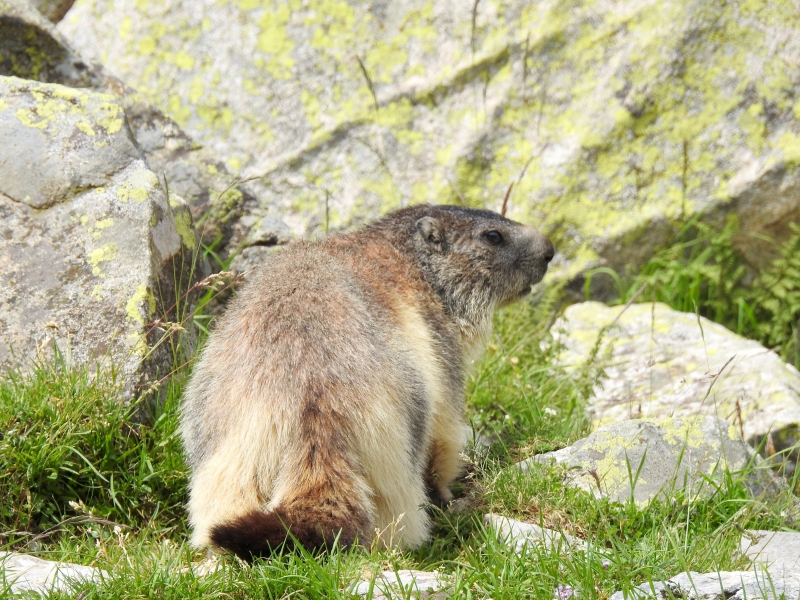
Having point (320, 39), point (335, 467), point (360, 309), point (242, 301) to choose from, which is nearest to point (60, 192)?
point (242, 301)

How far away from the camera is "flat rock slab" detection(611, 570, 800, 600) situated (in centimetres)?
413

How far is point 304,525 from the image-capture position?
4570 millimetres

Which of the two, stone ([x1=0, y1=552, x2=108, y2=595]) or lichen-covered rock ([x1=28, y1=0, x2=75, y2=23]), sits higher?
lichen-covered rock ([x1=28, y1=0, x2=75, y2=23])

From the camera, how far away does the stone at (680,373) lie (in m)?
7.27

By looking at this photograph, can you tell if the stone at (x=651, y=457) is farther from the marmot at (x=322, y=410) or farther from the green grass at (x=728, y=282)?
the green grass at (x=728, y=282)

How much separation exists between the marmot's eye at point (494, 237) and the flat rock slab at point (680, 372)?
1.16 metres

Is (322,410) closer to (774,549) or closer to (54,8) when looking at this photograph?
(774,549)

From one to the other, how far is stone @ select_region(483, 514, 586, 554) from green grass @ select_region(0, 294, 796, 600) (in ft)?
0.25

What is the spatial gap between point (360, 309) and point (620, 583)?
2.17m

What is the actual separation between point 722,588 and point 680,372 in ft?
13.4

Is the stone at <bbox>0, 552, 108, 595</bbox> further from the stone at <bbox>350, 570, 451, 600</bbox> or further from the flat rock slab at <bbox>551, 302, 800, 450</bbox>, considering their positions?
the flat rock slab at <bbox>551, 302, 800, 450</bbox>

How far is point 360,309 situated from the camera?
5484 mm

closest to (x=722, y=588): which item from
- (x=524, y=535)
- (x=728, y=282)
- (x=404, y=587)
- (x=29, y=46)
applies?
(x=524, y=535)

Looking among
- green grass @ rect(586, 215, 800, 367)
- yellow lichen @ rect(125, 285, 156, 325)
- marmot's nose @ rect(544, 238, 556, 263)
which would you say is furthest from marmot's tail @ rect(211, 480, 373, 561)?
green grass @ rect(586, 215, 800, 367)
